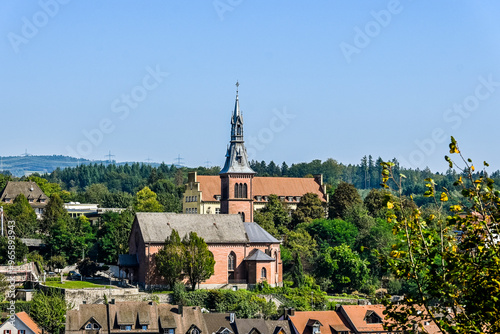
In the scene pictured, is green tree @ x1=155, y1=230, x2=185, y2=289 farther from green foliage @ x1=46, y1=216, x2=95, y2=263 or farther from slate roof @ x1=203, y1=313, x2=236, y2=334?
green foliage @ x1=46, y1=216, x2=95, y2=263

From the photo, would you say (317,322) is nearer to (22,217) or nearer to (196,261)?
(196,261)

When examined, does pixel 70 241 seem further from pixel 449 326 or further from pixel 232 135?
pixel 449 326

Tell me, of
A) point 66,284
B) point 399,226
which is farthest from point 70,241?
point 399,226

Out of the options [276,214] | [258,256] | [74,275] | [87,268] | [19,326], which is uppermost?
[276,214]

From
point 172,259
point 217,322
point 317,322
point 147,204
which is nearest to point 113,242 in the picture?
point 172,259

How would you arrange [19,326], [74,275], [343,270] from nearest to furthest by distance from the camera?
[19,326] → [74,275] → [343,270]

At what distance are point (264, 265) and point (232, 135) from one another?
12241mm

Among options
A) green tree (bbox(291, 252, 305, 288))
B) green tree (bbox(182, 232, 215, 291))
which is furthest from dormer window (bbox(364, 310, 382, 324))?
green tree (bbox(182, 232, 215, 291))

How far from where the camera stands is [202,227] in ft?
247

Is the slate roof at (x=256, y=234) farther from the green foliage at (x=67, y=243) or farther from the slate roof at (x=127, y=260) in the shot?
the green foliage at (x=67, y=243)

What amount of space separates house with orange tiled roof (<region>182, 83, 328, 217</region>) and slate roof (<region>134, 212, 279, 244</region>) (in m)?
3.42

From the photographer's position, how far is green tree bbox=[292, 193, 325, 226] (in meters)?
95.1

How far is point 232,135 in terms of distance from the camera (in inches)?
3191

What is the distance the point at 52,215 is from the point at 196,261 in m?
30.3
